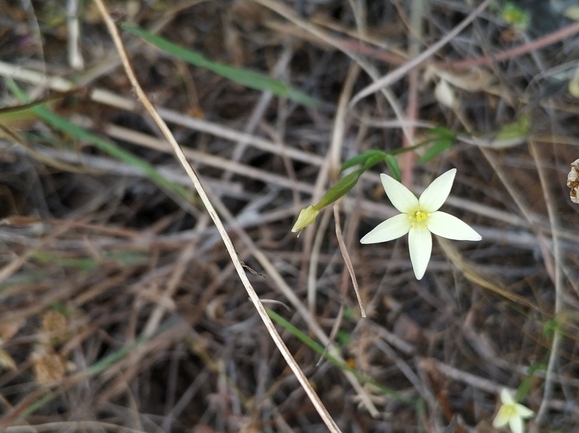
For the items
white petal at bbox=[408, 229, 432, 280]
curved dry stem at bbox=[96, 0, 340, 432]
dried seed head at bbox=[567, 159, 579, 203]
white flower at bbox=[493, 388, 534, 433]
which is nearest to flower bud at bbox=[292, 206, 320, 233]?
curved dry stem at bbox=[96, 0, 340, 432]

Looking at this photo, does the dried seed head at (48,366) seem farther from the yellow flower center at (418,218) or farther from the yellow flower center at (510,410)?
the yellow flower center at (510,410)

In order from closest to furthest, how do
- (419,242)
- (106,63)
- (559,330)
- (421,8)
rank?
(419,242) < (559,330) < (421,8) < (106,63)

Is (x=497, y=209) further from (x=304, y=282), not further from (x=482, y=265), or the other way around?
(x=304, y=282)

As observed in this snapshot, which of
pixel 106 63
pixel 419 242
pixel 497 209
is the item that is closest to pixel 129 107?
pixel 106 63

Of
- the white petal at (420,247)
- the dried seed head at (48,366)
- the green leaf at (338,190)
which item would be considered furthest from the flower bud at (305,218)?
the dried seed head at (48,366)

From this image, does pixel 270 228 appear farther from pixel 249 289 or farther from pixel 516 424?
pixel 516 424

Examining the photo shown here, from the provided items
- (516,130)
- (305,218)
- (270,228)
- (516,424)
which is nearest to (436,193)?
(305,218)
